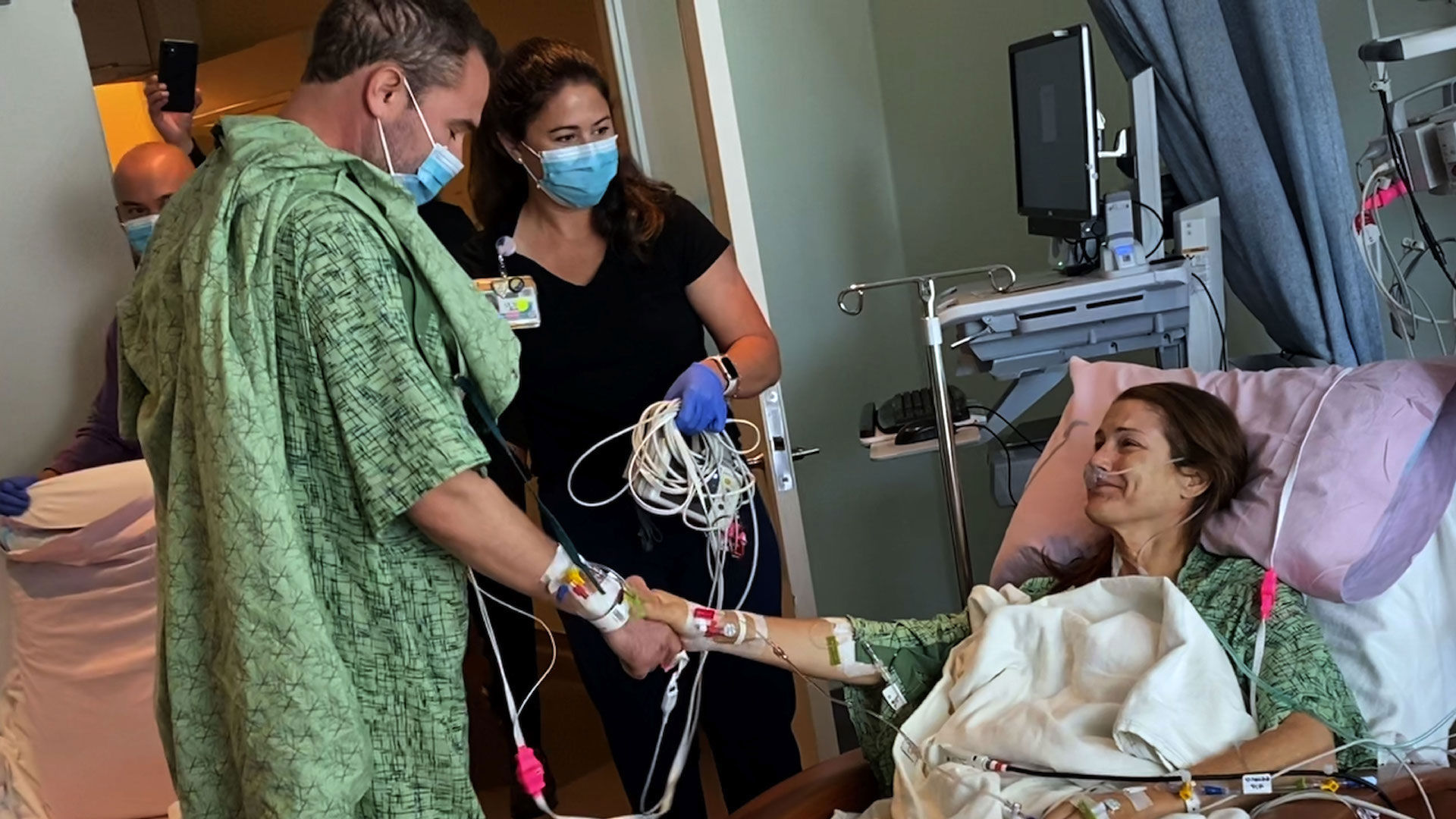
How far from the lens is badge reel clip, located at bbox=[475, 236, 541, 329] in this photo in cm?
183

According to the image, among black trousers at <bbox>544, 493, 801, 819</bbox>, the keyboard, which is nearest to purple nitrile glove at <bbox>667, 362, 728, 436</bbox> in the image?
black trousers at <bbox>544, 493, 801, 819</bbox>

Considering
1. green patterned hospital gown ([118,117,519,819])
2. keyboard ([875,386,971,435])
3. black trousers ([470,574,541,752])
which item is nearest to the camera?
green patterned hospital gown ([118,117,519,819])

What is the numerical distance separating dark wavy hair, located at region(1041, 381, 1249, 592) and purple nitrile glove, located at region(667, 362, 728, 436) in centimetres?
55

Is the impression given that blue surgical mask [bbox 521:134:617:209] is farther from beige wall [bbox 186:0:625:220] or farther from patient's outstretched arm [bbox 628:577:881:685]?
beige wall [bbox 186:0:625:220]

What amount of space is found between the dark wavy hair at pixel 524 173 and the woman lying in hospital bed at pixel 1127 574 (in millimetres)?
585

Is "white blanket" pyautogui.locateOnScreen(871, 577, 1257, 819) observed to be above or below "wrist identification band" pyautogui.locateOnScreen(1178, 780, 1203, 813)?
above

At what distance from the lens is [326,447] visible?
4.16ft

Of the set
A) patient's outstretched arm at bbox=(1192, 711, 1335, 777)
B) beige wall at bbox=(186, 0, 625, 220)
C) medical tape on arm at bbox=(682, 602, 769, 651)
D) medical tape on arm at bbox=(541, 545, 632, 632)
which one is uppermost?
beige wall at bbox=(186, 0, 625, 220)

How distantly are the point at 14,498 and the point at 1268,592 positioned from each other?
1.89 metres

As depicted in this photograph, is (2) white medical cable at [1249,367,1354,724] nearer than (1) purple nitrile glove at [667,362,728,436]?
Yes

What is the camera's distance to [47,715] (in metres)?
2.20

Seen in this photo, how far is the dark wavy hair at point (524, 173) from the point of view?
188 centimetres

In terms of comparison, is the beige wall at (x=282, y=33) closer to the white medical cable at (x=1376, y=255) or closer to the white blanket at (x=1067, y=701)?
the white medical cable at (x=1376, y=255)

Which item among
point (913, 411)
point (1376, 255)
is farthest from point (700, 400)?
point (1376, 255)
